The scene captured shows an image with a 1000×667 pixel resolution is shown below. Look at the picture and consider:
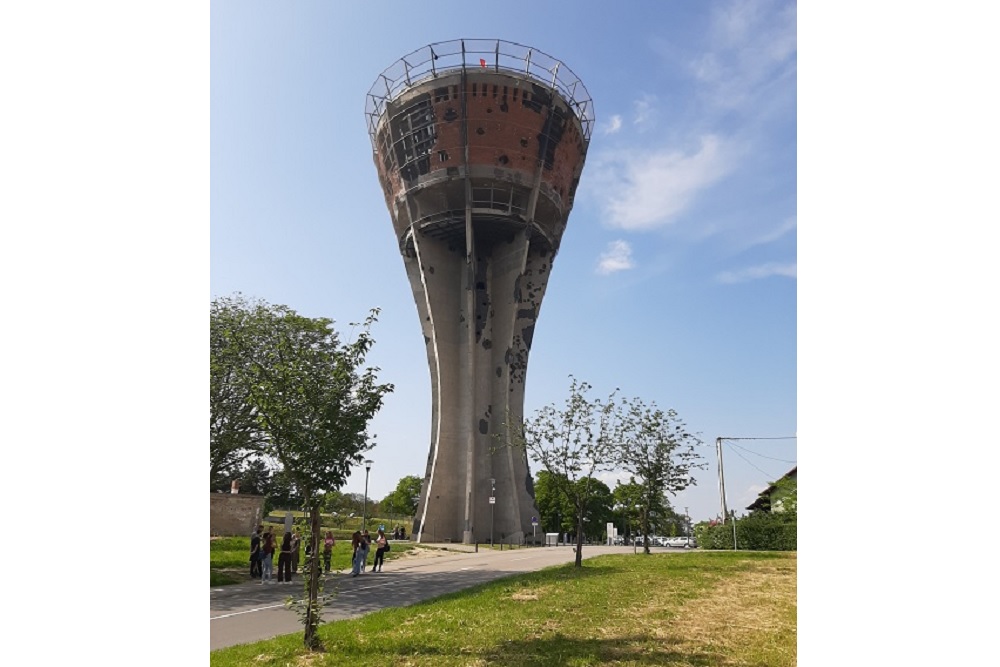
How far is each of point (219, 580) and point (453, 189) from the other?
3236 cm

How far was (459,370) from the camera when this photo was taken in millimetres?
47594

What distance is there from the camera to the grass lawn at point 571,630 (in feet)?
27.6

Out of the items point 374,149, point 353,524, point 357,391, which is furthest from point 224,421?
point 353,524

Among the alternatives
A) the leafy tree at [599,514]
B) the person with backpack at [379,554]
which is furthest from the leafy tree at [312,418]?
the leafy tree at [599,514]

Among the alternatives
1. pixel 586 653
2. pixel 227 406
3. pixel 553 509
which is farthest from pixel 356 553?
pixel 553 509

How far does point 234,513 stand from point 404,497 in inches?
2627

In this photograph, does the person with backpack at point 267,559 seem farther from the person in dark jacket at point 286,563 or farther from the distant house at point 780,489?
the distant house at point 780,489

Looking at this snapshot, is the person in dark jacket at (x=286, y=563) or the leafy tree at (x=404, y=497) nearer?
the person in dark jacket at (x=286, y=563)

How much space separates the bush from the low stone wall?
26.4 meters

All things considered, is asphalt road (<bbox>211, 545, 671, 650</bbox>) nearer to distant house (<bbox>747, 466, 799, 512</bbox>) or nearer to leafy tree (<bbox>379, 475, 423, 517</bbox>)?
distant house (<bbox>747, 466, 799, 512</bbox>)

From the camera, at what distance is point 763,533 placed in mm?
33344

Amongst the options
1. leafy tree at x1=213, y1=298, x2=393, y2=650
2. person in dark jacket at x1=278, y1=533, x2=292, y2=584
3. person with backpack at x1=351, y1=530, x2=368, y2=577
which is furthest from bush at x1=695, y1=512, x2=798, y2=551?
leafy tree at x1=213, y1=298, x2=393, y2=650

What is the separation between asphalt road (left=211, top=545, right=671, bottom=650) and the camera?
11891 mm

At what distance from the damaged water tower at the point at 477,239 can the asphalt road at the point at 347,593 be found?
60.0 ft
